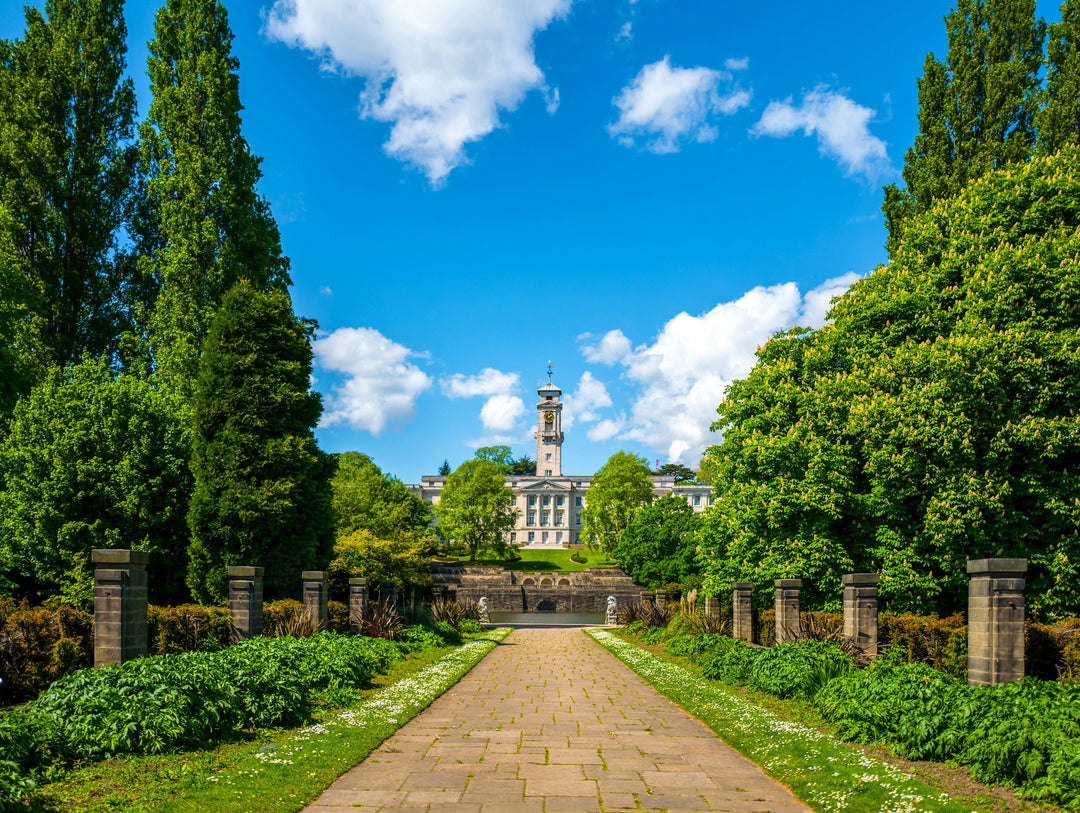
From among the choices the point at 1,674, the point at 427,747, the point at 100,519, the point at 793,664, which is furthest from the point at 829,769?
the point at 100,519

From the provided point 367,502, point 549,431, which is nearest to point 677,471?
point 549,431

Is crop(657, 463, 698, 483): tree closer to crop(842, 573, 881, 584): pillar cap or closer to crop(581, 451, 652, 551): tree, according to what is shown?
crop(581, 451, 652, 551): tree

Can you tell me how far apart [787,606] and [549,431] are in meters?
91.1

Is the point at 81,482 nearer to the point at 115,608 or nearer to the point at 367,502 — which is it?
the point at 115,608

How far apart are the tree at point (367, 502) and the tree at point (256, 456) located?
1.74m

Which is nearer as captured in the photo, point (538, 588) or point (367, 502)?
point (367, 502)

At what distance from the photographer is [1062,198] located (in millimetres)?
15266

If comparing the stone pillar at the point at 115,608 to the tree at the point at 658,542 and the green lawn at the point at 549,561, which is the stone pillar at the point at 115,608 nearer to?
the tree at the point at 658,542

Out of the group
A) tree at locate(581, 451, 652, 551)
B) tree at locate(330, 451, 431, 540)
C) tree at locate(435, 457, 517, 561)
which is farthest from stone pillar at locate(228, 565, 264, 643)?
tree at locate(435, 457, 517, 561)

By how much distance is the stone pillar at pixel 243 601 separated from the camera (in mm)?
12600

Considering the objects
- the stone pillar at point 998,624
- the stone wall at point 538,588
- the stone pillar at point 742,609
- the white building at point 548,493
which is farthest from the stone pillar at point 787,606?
the white building at point 548,493

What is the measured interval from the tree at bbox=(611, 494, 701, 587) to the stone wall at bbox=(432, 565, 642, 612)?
1281 centimetres

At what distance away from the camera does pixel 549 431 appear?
105 m

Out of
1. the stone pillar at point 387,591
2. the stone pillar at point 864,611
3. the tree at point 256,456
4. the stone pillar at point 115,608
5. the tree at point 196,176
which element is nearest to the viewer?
the stone pillar at point 115,608
